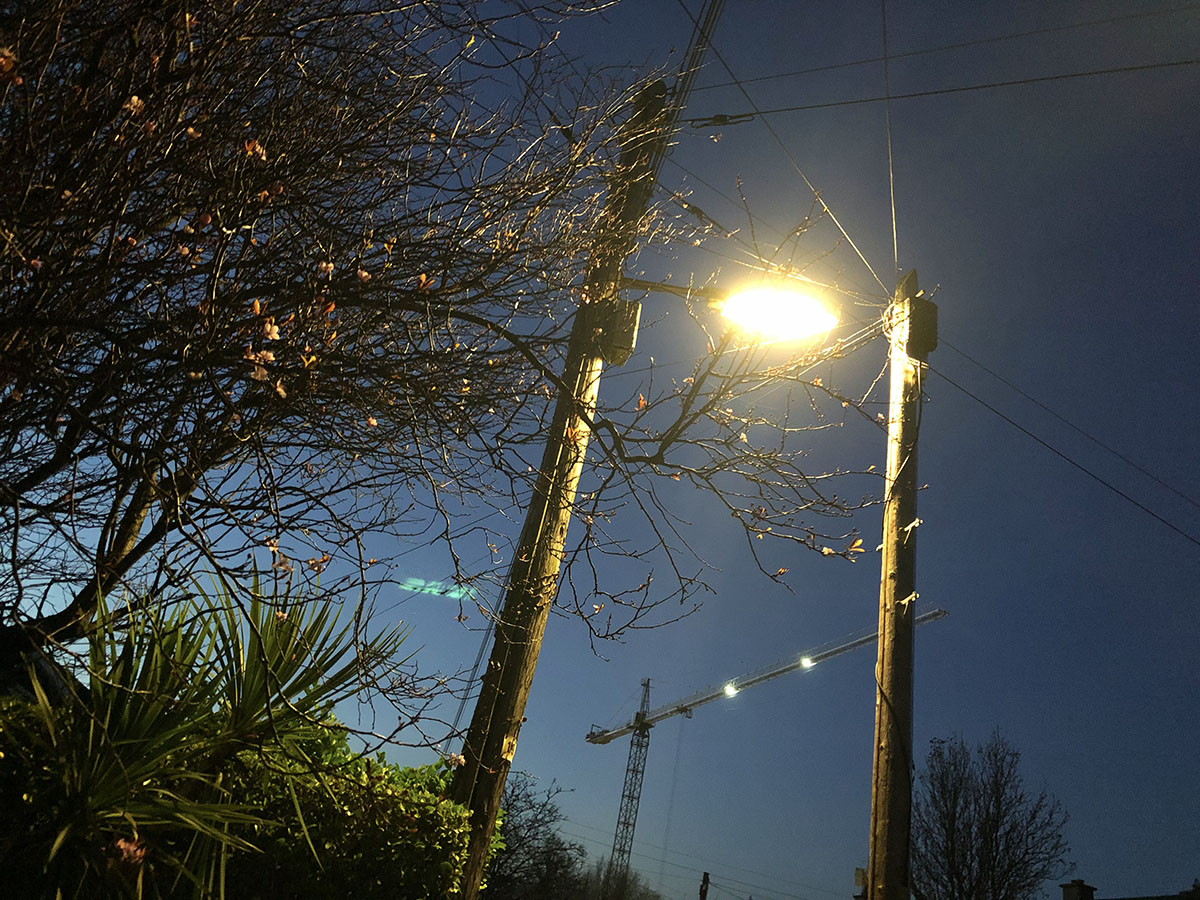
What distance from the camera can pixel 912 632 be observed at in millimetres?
5316

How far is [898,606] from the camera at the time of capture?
17.5 feet

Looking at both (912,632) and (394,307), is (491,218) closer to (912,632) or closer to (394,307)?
(394,307)

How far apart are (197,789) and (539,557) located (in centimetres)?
185

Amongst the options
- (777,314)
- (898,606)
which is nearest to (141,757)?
(777,314)

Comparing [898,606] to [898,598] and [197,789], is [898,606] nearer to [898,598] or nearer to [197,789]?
[898,598]

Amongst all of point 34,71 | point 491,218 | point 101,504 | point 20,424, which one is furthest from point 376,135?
point 101,504

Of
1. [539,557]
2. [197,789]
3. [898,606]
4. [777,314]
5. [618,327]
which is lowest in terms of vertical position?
[197,789]

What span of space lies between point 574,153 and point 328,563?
178cm

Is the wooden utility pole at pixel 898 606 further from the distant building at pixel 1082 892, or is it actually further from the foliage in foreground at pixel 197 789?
the distant building at pixel 1082 892

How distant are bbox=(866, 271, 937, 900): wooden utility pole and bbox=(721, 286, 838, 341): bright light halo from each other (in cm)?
116

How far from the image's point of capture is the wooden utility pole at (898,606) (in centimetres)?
473

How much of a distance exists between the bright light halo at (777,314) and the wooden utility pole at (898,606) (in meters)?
1.16

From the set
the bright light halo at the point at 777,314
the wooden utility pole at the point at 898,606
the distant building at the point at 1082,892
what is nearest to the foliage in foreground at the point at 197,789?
the bright light halo at the point at 777,314

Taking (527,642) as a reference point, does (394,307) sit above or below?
above
